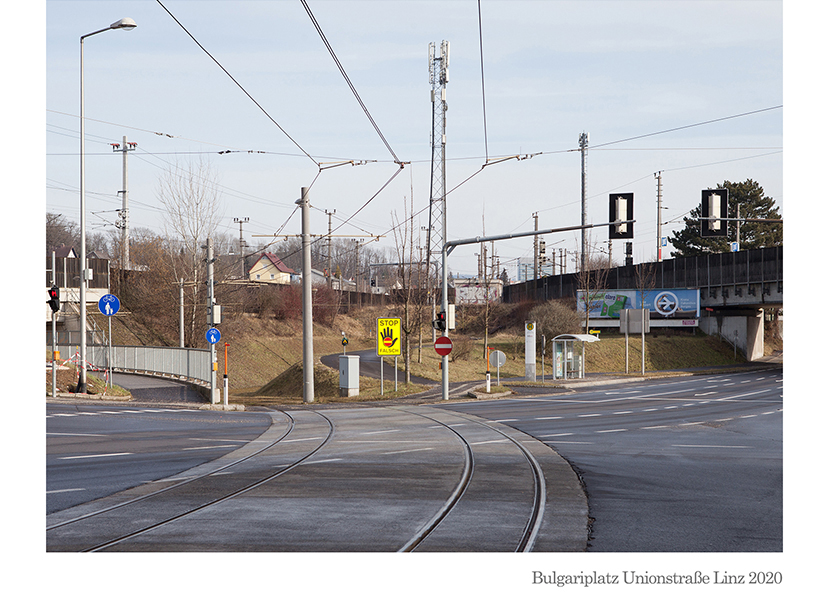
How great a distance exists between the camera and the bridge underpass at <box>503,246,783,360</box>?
4591 centimetres

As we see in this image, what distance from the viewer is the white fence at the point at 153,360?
33500 millimetres

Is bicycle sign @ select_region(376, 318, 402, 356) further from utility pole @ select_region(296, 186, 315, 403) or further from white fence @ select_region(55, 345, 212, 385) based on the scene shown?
white fence @ select_region(55, 345, 212, 385)

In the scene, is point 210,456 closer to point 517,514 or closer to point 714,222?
point 517,514

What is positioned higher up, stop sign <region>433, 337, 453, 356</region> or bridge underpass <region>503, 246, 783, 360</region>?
bridge underpass <region>503, 246, 783, 360</region>

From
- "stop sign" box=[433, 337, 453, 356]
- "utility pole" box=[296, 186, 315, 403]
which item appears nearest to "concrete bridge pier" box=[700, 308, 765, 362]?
"stop sign" box=[433, 337, 453, 356]

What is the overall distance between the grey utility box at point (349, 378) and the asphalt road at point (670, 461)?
18.7 feet

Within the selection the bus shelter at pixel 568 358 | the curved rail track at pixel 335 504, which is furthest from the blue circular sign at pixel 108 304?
the bus shelter at pixel 568 358

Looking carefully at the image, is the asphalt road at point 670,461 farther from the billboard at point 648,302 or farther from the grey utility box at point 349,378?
the billboard at point 648,302

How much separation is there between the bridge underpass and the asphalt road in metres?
18.0

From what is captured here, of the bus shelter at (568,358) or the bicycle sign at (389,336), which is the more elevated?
the bicycle sign at (389,336)

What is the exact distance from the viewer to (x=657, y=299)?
56031 mm

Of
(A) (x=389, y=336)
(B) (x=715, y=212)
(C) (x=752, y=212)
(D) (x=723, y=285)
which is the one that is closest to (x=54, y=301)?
(A) (x=389, y=336)
